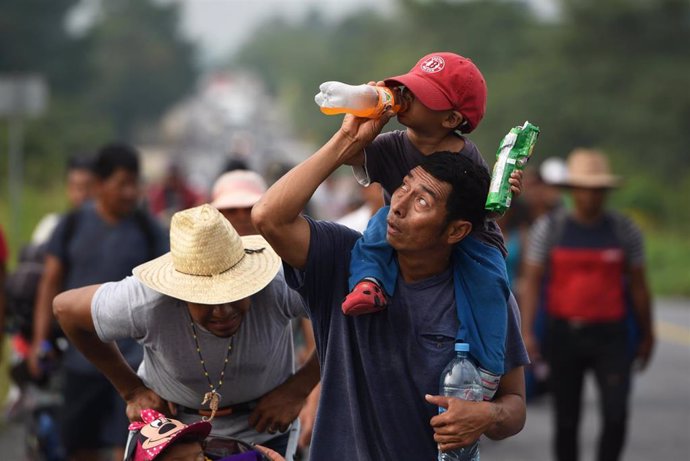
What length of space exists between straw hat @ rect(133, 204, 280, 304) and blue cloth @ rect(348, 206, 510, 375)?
1.99 feet

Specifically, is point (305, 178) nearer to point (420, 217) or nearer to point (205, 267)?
point (420, 217)

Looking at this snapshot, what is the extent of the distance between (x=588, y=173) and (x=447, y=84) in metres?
5.22

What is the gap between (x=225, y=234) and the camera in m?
4.85

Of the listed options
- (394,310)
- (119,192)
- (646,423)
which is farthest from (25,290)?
(646,423)

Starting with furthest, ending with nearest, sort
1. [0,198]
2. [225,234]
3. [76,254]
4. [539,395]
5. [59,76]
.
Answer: [59,76] < [0,198] < [539,395] < [76,254] < [225,234]

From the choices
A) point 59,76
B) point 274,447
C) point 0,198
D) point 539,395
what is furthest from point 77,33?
point 274,447

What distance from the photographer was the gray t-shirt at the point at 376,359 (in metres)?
4.18

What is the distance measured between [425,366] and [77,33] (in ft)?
268

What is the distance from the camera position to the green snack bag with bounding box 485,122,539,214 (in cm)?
405

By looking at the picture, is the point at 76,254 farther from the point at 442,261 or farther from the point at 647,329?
the point at 442,261

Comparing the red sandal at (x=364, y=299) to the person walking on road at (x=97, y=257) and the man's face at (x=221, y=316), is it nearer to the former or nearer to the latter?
A: the man's face at (x=221, y=316)

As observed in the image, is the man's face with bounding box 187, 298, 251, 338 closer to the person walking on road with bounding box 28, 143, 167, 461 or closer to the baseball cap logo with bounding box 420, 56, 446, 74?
the baseball cap logo with bounding box 420, 56, 446, 74

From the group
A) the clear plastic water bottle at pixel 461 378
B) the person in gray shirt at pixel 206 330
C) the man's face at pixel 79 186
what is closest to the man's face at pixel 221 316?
the person in gray shirt at pixel 206 330

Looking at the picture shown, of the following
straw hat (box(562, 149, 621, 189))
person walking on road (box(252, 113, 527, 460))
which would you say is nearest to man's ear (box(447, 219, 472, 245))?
person walking on road (box(252, 113, 527, 460))
